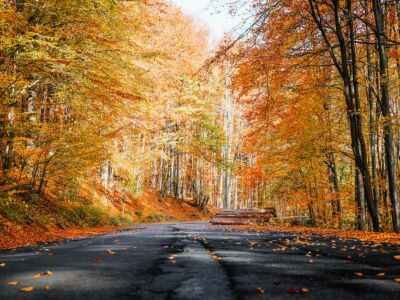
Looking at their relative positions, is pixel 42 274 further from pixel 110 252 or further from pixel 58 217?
pixel 58 217

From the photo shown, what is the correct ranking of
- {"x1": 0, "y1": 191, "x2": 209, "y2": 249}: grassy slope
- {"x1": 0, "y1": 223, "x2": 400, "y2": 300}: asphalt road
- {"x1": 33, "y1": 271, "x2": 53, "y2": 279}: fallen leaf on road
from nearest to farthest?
{"x1": 0, "y1": 223, "x2": 400, "y2": 300}: asphalt road < {"x1": 33, "y1": 271, "x2": 53, "y2": 279}: fallen leaf on road < {"x1": 0, "y1": 191, "x2": 209, "y2": 249}: grassy slope

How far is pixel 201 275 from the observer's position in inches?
204

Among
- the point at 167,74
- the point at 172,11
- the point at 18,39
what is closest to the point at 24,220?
the point at 18,39

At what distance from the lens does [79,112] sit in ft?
48.6

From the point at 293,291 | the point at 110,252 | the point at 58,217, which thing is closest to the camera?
the point at 293,291

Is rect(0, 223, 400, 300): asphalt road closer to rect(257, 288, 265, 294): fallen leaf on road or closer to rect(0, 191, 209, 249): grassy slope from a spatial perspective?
rect(257, 288, 265, 294): fallen leaf on road

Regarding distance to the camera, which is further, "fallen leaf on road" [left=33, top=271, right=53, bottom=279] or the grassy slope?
the grassy slope

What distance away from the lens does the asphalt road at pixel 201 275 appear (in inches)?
164

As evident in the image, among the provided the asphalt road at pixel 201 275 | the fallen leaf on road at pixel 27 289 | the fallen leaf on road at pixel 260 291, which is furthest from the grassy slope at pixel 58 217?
the fallen leaf on road at pixel 260 291

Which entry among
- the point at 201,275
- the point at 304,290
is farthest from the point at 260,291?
the point at 201,275

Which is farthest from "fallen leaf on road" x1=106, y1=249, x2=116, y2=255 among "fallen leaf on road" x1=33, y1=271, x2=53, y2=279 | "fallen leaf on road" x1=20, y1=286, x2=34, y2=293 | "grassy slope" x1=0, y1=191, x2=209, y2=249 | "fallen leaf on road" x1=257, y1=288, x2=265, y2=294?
"fallen leaf on road" x1=257, y1=288, x2=265, y2=294

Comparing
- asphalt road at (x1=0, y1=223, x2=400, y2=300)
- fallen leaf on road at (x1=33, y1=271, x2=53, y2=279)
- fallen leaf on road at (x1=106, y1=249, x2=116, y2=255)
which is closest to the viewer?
asphalt road at (x1=0, y1=223, x2=400, y2=300)

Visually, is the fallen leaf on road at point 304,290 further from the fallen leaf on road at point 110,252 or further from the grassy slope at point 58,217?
the grassy slope at point 58,217

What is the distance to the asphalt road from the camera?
4168mm
